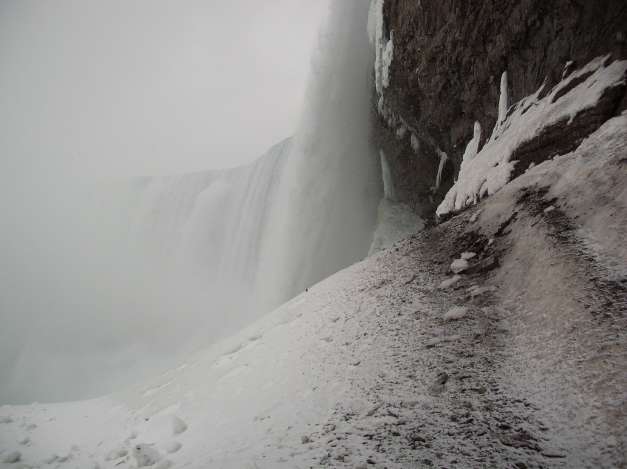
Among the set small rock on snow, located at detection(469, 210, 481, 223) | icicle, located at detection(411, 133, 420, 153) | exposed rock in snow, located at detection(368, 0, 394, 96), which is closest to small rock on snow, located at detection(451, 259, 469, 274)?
small rock on snow, located at detection(469, 210, 481, 223)

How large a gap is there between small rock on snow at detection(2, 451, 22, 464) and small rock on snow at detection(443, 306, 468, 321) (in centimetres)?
682

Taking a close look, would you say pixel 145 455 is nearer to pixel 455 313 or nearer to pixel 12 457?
pixel 12 457

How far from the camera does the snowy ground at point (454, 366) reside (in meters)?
2.36

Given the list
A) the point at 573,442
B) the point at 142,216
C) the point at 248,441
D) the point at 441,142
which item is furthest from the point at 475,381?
the point at 142,216

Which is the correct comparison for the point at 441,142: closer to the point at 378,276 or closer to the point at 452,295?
the point at 378,276

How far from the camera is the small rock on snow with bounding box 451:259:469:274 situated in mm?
4559

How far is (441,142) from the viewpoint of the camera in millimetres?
12031

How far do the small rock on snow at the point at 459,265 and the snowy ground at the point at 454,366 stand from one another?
0.03m

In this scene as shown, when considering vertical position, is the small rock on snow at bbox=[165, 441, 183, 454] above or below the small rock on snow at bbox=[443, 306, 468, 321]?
below

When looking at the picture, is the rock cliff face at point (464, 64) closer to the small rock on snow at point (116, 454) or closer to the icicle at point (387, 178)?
the icicle at point (387, 178)

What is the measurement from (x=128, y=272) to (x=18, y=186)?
30.0 meters

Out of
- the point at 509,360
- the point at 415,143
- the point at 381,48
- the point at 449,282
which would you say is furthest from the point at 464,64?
the point at 509,360

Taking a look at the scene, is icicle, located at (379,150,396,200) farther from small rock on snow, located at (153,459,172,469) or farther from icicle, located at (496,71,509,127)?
small rock on snow, located at (153,459,172,469)

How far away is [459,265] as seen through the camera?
4.64m
